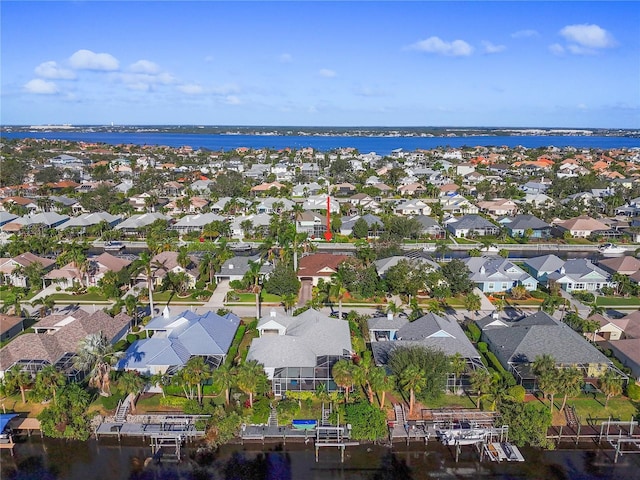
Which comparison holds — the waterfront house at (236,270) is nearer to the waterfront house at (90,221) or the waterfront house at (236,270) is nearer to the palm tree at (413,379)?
the palm tree at (413,379)

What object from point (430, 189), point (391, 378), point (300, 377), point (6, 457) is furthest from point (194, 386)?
point (430, 189)

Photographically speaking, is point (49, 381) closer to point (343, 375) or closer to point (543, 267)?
point (343, 375)

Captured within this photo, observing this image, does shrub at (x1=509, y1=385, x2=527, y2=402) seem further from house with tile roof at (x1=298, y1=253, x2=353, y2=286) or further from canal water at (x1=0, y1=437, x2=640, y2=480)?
house with tile roof at (x1=298, y1=253, x2=353, y2=286)

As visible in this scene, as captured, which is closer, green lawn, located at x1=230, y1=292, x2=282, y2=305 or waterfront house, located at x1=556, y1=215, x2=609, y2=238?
green lawn, located at x1=230, y1=292, x2=282, y2=305

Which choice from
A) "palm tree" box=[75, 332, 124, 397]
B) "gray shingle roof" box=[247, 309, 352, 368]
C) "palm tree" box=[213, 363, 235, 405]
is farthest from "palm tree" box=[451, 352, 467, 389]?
"palm tree" box=[75, 332, 124, 397]

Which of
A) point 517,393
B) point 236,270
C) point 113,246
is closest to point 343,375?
point 517,393

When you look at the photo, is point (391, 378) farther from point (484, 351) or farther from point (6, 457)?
point (6, 457)

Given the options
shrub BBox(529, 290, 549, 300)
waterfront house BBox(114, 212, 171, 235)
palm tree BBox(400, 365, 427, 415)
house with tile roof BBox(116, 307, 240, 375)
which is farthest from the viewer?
waterfront house BBox(114, 212, 171, 235)
